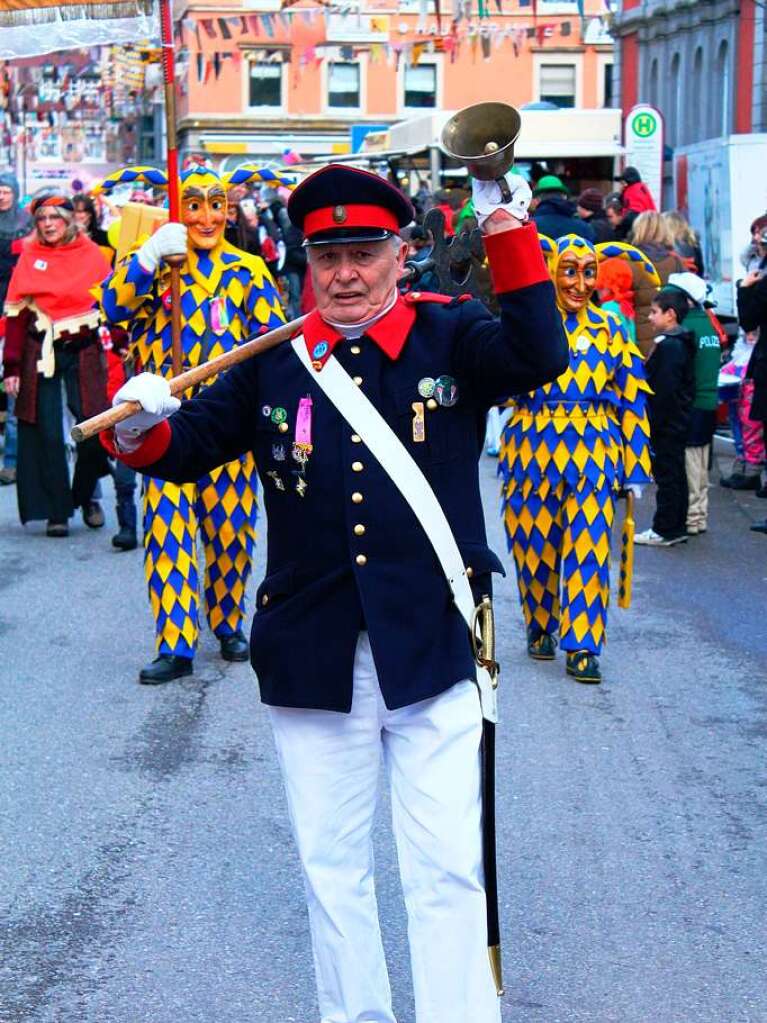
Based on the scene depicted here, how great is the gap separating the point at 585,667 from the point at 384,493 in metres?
4.04

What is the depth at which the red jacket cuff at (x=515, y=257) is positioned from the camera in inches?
140

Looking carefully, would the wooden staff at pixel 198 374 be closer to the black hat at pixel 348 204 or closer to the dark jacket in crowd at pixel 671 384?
the black hat at pixel 348 204

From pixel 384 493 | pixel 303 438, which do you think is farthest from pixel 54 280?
pixel 384 493

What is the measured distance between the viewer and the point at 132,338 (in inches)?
303

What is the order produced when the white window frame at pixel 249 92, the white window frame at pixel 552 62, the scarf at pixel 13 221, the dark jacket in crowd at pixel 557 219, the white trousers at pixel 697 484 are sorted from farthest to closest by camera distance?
the white window frame at pixel 249 92 → the white window frame at pixel 552 62 → the scarf at pixel 13 221 → the dark jacket in crowd at pixel 557 219 → the white trousers at pixel 697 484

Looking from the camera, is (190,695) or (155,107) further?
(155,107)

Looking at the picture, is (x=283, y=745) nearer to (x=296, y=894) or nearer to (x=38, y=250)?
Answer: (x=296, y=894)

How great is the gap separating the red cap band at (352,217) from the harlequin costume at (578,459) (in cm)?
381

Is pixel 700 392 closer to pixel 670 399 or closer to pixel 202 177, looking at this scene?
pixel 670 399

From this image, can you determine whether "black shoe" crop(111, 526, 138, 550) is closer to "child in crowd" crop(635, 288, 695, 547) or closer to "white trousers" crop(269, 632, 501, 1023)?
"child in crowd" crop(635, 288, 695, 547)

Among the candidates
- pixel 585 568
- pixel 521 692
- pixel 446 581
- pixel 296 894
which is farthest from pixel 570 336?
pixel 446 581

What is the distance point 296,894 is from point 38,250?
6.66 meters

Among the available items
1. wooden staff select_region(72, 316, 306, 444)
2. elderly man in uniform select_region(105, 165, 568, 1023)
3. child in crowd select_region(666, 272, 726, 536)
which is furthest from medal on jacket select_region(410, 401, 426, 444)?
child in crowd select_region(666, 272, 726, 536)

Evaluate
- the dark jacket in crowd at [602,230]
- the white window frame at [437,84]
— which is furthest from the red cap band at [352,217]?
the white window frame at [437,84]
